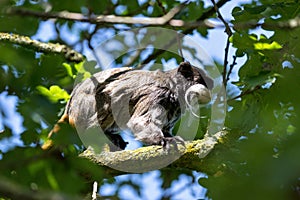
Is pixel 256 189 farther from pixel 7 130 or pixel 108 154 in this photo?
pixel 108 154

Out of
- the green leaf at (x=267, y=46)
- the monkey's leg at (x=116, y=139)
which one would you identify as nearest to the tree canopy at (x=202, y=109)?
the green leaf at (x=267, y=46)

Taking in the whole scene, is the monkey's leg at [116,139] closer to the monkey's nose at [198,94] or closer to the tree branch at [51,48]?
the monkey's nose at [198,94]

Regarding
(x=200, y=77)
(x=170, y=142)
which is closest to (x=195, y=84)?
(x=200, y=77)

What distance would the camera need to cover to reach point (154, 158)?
10.7ft

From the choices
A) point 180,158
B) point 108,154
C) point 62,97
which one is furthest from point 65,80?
point 180,158

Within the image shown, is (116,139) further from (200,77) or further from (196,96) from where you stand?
(200,77)

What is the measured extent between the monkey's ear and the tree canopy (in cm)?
18

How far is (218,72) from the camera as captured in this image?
14.4 ft

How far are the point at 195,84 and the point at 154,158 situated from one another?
4.80 ft

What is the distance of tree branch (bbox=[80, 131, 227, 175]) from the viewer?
3229mm

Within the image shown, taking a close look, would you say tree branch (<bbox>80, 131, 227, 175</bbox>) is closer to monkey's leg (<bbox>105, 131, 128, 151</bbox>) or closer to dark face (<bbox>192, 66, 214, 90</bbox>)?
monkey's leg (<bbox>105, 131, 128, 151</bbox>)

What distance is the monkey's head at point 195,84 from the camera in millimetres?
4395

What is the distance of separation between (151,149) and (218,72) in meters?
1.36

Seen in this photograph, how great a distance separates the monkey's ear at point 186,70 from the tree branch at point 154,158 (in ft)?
4.53
